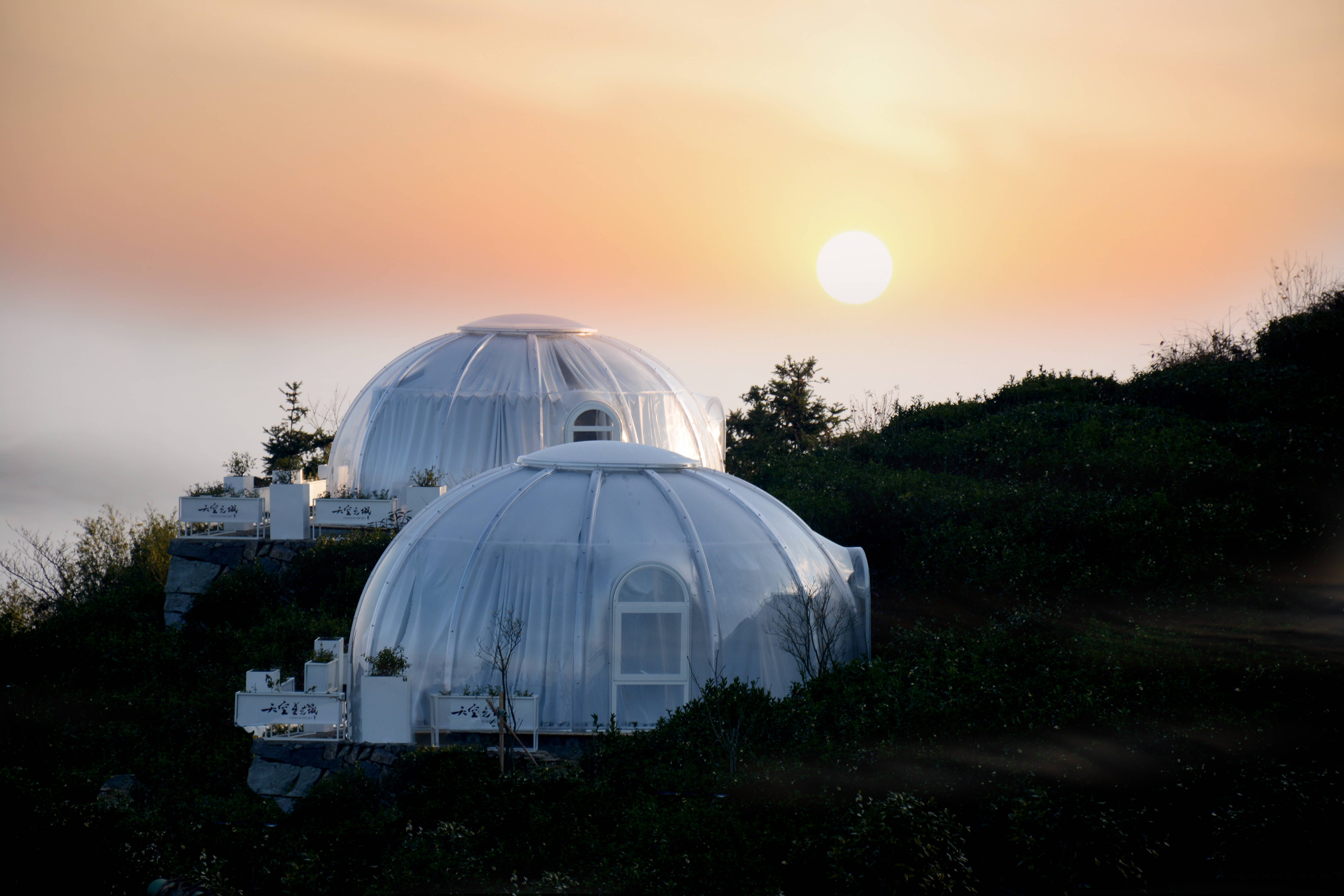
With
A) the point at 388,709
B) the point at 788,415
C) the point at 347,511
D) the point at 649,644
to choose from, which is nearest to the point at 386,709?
the point at 388,709

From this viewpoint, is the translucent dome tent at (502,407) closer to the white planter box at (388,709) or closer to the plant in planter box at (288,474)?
the plant in planter box at (288,474)

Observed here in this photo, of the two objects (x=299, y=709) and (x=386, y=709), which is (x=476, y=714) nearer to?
(x=386, y=709)

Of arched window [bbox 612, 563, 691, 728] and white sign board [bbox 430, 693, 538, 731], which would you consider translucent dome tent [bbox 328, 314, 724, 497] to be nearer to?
arched window [bbox 612, 563, 691, 728]

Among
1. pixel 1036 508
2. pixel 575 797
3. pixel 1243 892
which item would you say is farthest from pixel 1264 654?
pixel 575 797

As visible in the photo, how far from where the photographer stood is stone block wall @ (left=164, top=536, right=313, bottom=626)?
72.0 ft

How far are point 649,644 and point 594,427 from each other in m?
11.9

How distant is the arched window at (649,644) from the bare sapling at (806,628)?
1.27 meters

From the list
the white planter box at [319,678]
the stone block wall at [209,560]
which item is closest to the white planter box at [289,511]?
the stone block wall at [209,560]

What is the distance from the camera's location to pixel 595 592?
1448cm

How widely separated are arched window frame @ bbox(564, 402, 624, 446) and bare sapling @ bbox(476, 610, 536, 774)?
11.3 meters

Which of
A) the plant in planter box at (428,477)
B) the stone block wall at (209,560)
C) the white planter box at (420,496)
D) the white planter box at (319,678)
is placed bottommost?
the white planter box at (319,678)

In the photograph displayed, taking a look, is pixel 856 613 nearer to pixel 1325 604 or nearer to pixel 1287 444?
pixel 1325 604

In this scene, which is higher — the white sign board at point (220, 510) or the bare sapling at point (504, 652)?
the white sign board at point (220, 510)

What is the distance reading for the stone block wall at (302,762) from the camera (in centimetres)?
1378
